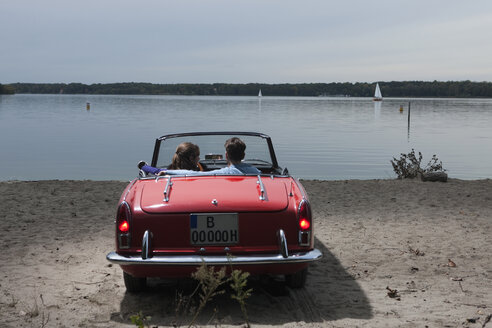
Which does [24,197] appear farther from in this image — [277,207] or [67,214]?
[277,207]

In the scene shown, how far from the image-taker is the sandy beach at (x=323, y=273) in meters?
5.05

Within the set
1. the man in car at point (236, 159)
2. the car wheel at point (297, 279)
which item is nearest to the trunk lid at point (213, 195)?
the man in car at point (236, 159)

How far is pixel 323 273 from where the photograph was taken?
21.9ft

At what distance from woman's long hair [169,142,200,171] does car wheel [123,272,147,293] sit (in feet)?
4.11

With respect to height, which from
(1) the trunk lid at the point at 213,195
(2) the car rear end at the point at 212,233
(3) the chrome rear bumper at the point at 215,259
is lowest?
(3) the chrome rear bumper at the point at 215,259

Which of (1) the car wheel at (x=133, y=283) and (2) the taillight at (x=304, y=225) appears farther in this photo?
(1) the car wheel at (x=133, y=283)

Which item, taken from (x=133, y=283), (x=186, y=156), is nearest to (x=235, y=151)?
(x=186, y=156)

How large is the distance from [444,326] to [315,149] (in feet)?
92.9

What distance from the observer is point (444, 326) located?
478 cm

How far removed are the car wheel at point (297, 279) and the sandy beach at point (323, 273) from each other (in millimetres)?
70

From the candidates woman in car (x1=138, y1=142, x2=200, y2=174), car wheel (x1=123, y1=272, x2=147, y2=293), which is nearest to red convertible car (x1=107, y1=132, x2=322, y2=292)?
car wheel (x1=123, y1=272, x2=147, y2=293)

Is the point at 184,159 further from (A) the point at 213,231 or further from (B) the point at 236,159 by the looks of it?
(A) the point at 213,231

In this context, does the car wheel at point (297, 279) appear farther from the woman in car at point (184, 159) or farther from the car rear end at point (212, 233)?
the woman in car at point (184, 159)

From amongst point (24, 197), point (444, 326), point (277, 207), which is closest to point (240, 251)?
point (277, 207)
